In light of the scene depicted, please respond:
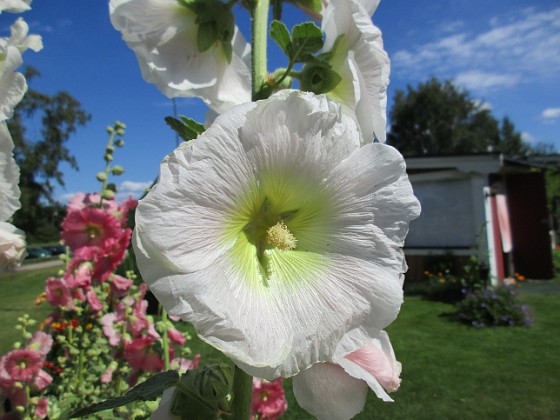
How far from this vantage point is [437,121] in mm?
35500

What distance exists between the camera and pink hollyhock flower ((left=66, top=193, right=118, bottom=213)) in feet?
6.66

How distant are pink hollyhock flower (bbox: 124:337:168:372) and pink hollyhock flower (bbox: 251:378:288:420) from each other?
0.42 meters

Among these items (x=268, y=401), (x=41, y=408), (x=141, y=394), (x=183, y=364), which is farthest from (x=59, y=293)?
(x=141, y=394)

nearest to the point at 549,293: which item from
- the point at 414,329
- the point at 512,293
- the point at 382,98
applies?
the point at 512,293

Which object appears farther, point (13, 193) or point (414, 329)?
point (414, 329)

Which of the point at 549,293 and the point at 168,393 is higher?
the point at 168,393

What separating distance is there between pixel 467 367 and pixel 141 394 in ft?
19.1

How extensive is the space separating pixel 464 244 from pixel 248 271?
10.6m

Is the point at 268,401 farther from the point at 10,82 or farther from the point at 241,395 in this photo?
the point at 10,82

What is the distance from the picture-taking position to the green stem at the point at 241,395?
0.80 metres

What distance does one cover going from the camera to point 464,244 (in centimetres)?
1045

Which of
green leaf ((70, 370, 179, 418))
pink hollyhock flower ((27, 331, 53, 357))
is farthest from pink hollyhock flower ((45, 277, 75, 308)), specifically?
green leaf ((70, 370, 179, 418))

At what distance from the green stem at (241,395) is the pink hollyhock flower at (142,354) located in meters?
1.21

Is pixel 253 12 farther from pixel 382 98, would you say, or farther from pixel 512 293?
pixel 512 293
